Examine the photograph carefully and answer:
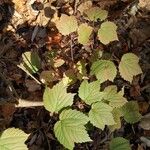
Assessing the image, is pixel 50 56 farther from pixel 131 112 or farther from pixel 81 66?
pixel 131 112

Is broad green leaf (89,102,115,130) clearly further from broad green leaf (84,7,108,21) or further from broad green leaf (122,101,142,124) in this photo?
broad green leaf (84,7,108,21)

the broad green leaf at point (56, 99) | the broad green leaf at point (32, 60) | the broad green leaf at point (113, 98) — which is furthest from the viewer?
the broad green leaf at point (32, 60)

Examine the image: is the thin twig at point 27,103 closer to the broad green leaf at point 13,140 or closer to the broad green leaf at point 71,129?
the broad green leaf at point 71,129

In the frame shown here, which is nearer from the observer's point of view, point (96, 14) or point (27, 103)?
point (96, 14)

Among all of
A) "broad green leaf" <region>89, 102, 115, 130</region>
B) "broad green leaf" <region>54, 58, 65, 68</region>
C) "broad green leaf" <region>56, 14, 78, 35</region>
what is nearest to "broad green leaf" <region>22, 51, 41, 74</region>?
"broad green leaf" <region>54, 58, 65, 68</region>

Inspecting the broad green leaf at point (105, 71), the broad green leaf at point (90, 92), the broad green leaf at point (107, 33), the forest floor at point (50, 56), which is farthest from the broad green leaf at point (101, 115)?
the forest floor at point (50, 56)

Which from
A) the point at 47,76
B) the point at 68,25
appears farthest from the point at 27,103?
the point at 68,25
